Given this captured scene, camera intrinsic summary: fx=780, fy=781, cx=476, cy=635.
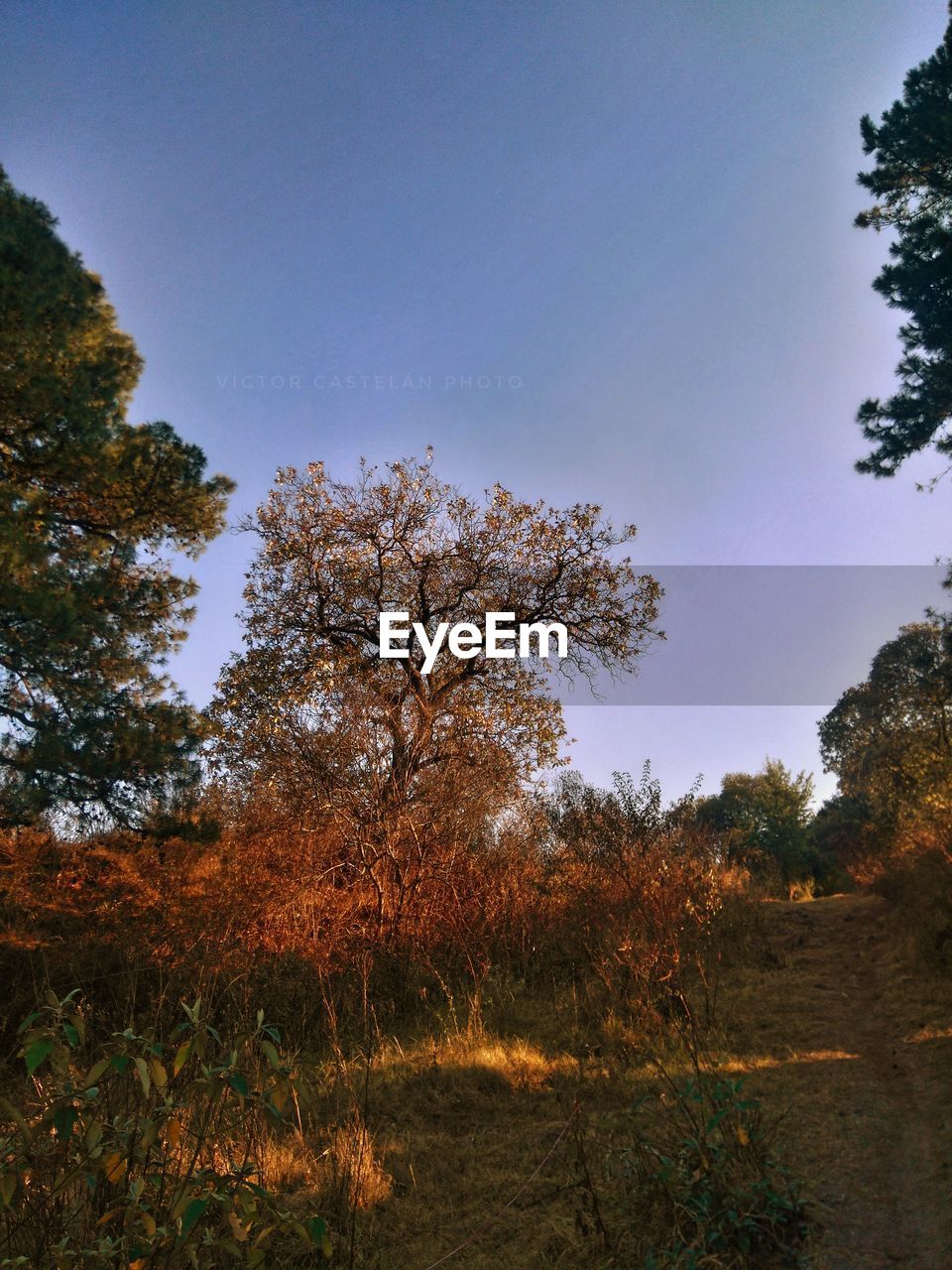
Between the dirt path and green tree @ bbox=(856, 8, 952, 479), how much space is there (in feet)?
26.3

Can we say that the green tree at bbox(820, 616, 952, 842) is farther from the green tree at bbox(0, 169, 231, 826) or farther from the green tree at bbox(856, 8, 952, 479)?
the green tree at bbox(0, 169, 231, 826)

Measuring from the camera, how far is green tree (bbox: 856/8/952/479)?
1197 centimetres

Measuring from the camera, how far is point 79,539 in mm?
11703

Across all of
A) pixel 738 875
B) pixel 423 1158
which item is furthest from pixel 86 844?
pixel 738 875

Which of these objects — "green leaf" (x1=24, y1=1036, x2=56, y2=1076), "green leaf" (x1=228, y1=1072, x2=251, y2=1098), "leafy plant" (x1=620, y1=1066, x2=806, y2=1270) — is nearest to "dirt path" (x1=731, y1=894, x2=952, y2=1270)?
"leafy plant" (x1=620, y1=1066, x2=806, y2=1270)

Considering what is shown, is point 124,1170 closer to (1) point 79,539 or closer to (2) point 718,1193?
(2) point 718,1193

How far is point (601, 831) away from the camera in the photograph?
12.3 m

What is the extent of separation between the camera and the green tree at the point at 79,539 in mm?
9031

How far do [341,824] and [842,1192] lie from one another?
6.37 m

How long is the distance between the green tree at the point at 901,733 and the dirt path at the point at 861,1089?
21.4 feet

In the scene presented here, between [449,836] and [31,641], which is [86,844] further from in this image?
[449,836]

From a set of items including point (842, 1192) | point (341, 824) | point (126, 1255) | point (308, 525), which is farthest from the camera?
point (308, 525)

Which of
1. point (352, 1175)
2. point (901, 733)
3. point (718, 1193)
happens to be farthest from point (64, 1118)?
point (901, 733)

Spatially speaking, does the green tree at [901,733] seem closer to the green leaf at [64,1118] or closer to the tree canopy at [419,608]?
the tree canopy at [419,608]
